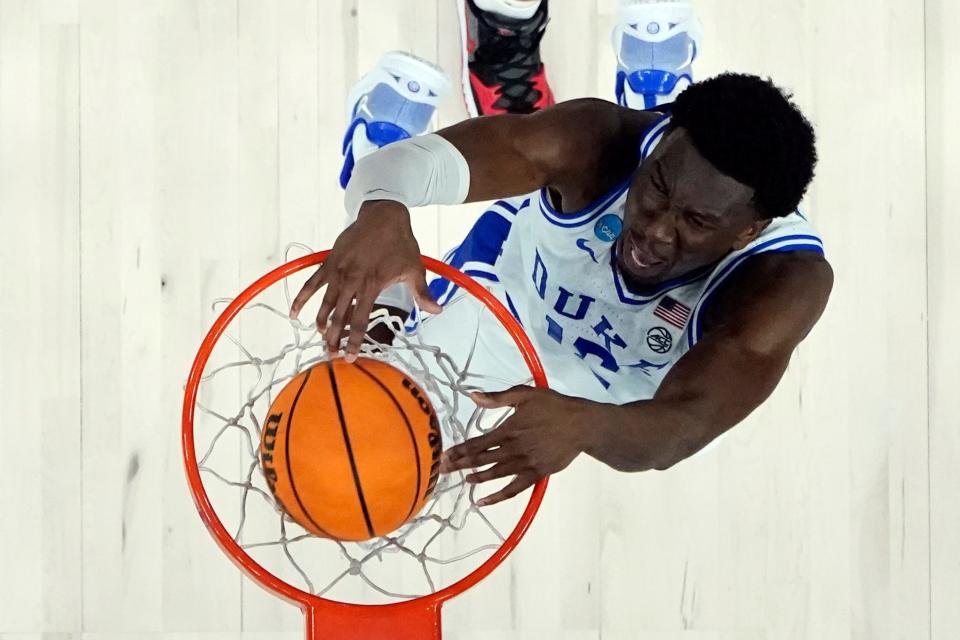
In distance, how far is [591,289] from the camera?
1.34 m

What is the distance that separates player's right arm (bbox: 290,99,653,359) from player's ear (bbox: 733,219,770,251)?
6.2 inches

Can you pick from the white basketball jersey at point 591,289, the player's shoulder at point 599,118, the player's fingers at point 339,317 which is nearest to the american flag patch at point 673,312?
the white basketball jersey at point 591,289

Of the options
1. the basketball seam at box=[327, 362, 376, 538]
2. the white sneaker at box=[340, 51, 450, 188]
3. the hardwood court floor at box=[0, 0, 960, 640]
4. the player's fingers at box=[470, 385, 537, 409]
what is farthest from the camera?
the hardwood court floor at box=[0, 0, 960, 640]

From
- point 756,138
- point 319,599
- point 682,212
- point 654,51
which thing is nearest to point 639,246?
point 682,212

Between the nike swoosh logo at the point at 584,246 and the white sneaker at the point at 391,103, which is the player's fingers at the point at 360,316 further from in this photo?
the white sneaker at the point at 391,103

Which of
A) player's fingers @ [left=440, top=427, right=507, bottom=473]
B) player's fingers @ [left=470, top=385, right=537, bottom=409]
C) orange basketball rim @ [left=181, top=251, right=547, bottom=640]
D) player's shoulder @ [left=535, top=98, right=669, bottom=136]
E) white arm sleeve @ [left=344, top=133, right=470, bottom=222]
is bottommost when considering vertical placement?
orange basketball rim @ [left=181, top=251, right=547, bottom=640]

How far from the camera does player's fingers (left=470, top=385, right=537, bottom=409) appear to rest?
3.07 ft

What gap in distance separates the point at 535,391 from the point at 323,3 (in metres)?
1.15

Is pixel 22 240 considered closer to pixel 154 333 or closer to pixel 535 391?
pixel 154 333

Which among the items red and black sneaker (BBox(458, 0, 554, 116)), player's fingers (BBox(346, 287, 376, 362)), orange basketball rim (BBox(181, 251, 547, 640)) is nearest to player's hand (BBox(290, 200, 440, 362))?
player's fingers (BBox(346, 287, 376, 362))

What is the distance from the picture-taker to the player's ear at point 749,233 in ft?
3.78

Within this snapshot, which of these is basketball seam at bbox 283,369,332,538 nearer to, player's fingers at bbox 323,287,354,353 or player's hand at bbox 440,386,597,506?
player's fingers at bbox 323,287,354,353

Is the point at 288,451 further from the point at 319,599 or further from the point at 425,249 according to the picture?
the point at 425,249

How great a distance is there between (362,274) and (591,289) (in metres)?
0.42
